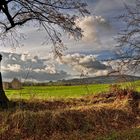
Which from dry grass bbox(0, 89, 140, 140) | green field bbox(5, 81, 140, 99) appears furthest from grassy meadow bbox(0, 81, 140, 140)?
green field bbox(5, 81, 140, 99)

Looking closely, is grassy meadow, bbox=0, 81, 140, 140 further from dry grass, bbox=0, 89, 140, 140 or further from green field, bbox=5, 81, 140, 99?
green field, bbox=5, 81, 140, 99

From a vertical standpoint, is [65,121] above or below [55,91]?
below

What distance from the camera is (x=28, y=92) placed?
914 inches

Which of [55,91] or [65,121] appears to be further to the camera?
[55,91]

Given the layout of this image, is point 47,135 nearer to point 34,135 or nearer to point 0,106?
point 34,135

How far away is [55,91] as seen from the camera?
2945 cm

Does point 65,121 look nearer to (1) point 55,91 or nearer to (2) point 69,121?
(2) point 69,121

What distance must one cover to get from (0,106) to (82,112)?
3930mm

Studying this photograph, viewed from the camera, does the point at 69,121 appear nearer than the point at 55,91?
Yes

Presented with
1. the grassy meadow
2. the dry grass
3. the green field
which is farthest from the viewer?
the green field

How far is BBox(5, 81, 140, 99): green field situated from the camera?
2353 centimetres

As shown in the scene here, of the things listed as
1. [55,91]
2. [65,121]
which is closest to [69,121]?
[65,121]

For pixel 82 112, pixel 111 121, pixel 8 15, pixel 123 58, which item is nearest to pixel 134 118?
pixel 111 121

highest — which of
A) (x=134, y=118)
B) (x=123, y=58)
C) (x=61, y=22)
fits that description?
(x=61, y=22)
